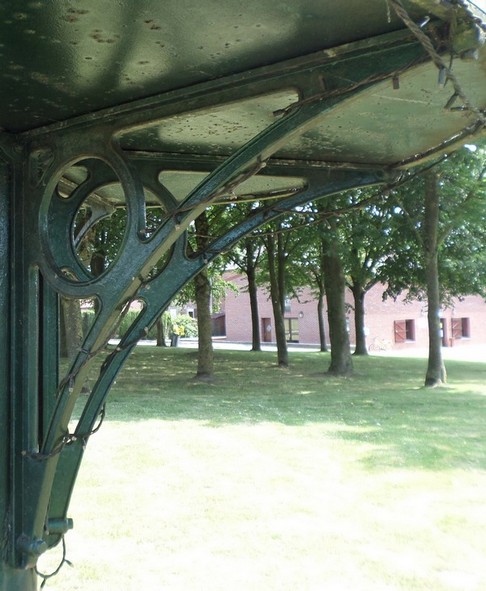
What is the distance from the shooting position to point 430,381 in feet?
49.7

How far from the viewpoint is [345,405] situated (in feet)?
39.8

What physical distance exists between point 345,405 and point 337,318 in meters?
5.84

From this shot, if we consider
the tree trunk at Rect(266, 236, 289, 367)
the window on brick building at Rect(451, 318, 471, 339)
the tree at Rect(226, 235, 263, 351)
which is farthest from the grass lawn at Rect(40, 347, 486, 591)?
the window on brick building at Rect(451, 318, 471, 339)

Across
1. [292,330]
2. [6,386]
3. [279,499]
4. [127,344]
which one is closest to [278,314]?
[279,499]

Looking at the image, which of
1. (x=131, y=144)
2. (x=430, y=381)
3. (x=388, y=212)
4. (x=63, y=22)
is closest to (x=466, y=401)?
(x=430, y=381)

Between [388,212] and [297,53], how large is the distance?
13.8m

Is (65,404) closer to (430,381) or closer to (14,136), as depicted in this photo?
(14,136)

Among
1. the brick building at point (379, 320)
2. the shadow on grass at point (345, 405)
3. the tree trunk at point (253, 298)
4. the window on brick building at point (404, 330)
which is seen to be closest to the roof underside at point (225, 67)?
the shadow on grass at point (345, 405)

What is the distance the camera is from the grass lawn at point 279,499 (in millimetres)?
4406

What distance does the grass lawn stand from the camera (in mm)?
4406

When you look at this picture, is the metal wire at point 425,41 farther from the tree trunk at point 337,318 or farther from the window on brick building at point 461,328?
the window on brick building at point 461,328

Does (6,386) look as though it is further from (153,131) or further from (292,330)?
(292,330)

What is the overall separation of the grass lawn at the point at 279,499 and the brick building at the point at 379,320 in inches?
975

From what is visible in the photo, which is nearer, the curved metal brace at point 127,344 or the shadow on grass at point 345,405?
the curved metal brace at point 127,344
